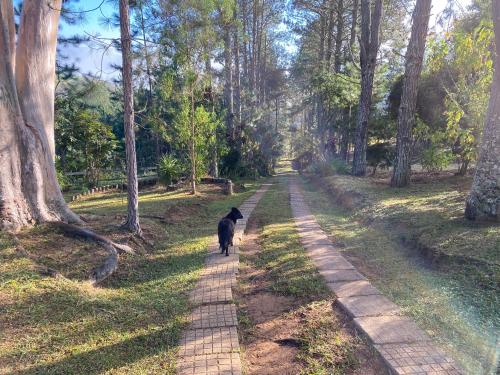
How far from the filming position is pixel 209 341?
331 centimetres

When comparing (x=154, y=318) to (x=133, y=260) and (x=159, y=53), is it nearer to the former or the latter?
(x=133, y=260)

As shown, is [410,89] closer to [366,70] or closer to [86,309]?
[366,70]

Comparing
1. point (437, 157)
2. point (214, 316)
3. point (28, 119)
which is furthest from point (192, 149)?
point (214, 316)

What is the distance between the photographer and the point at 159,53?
737cm

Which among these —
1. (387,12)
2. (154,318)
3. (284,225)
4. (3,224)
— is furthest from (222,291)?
(387,12)

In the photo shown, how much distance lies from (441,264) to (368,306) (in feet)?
5.51

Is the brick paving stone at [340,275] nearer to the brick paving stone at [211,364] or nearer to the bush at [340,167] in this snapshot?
the brick paving stone at [211,364]

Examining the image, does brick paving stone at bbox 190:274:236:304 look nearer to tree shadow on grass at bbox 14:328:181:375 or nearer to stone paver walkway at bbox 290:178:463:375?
tree shadow on grass at bbox 14:328:181:375

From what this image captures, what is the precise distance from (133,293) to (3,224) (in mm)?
2257

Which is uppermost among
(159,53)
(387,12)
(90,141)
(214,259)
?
(387,12)

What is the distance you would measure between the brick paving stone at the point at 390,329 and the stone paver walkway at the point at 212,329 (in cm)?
128

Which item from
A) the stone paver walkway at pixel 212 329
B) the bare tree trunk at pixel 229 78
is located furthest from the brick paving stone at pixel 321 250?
the bare tree trunk at pixel 229 78

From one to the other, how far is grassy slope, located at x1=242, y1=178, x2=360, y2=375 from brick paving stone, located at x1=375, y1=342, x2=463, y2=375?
31 cm

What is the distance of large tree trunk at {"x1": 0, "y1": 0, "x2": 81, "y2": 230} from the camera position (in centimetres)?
510
